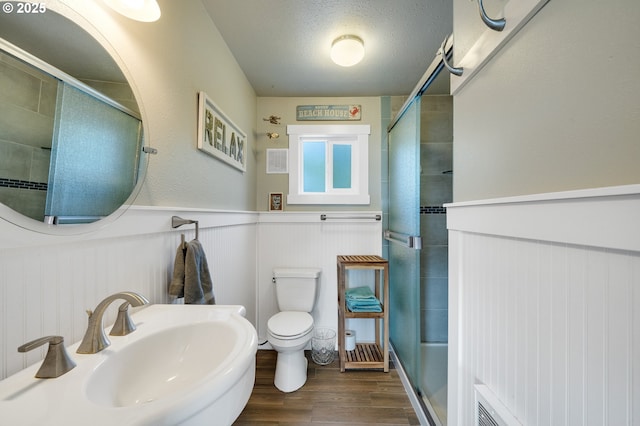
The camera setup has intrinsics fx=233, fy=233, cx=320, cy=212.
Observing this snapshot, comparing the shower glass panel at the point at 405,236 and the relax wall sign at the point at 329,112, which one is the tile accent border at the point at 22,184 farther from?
the relax wall sign at the point at 329,112

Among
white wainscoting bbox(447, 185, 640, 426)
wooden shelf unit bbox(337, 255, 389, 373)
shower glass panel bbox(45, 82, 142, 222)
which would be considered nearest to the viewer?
white wainscoting bbox(447, 185, 640, 426)

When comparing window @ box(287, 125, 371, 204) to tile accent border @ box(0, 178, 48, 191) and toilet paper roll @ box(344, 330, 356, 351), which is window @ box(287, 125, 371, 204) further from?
tile accent border @ box(0, 178, 48, 191)

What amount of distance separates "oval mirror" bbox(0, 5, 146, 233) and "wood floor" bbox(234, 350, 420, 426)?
1.43 meters

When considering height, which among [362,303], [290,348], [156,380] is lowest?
[290,348]

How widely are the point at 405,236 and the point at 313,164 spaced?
3.78 ft

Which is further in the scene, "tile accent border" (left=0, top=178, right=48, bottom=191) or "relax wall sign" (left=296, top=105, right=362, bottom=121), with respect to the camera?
"relax wall sign" (left=296, top=105, right=362, bottom=121)

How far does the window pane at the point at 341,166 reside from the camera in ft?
7.61

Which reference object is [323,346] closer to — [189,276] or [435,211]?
[189,276]

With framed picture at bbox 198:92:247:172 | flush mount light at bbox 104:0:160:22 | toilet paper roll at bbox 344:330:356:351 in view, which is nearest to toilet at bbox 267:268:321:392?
toilet paper roll at bbox 344:330:356:351

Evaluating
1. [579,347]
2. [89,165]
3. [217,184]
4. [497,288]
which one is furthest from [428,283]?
[89,165]

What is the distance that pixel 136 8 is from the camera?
764 millimetres

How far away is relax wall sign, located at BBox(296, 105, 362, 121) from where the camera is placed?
221cm

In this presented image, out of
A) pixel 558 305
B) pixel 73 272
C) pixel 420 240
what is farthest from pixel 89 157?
pixel 420 240

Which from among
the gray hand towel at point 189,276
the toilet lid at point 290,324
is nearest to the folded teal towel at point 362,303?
the toilet lid at point 290,324
